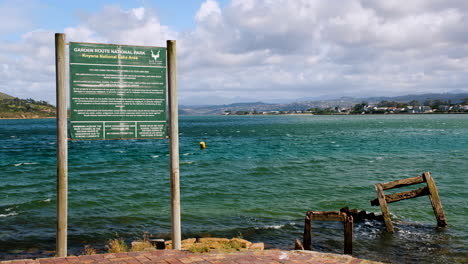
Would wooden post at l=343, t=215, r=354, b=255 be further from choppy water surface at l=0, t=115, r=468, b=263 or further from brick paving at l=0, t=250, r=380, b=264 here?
brick paving at l=0, t=250, r=380, b=264

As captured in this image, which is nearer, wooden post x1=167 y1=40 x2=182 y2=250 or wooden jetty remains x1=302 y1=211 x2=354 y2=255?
wooden post x1=167 y1=40 x2=182 y2=250

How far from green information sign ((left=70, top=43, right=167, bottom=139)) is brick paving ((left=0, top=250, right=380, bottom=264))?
2344 mm

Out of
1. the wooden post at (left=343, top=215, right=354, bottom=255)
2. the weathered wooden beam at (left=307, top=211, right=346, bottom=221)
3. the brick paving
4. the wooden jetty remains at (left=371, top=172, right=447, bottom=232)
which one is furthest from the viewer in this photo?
the wooden jetty remains at (left=371, top=172, right=447, bottom=232)

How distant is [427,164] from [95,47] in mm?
33101

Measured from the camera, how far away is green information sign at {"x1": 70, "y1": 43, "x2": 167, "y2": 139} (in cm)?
755

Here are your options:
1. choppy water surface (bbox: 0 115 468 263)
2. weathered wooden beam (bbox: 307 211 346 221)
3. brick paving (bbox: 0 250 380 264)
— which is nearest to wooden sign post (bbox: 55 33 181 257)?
brick paving (bbox: 0 250 380 264)

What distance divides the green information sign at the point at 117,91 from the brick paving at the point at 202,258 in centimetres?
234

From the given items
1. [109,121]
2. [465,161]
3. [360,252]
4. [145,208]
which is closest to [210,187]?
[145,208]

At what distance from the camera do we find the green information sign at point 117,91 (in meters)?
7.55

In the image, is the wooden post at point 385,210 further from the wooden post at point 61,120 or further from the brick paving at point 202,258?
the wooden post at point 61,120

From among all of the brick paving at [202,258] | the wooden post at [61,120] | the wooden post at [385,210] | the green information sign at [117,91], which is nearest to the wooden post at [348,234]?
the brick paving at [202,258]

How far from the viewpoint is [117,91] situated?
777 cm

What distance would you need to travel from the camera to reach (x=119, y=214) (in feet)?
58.3

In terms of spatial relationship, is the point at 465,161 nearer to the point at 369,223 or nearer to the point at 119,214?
the point at 369,223
